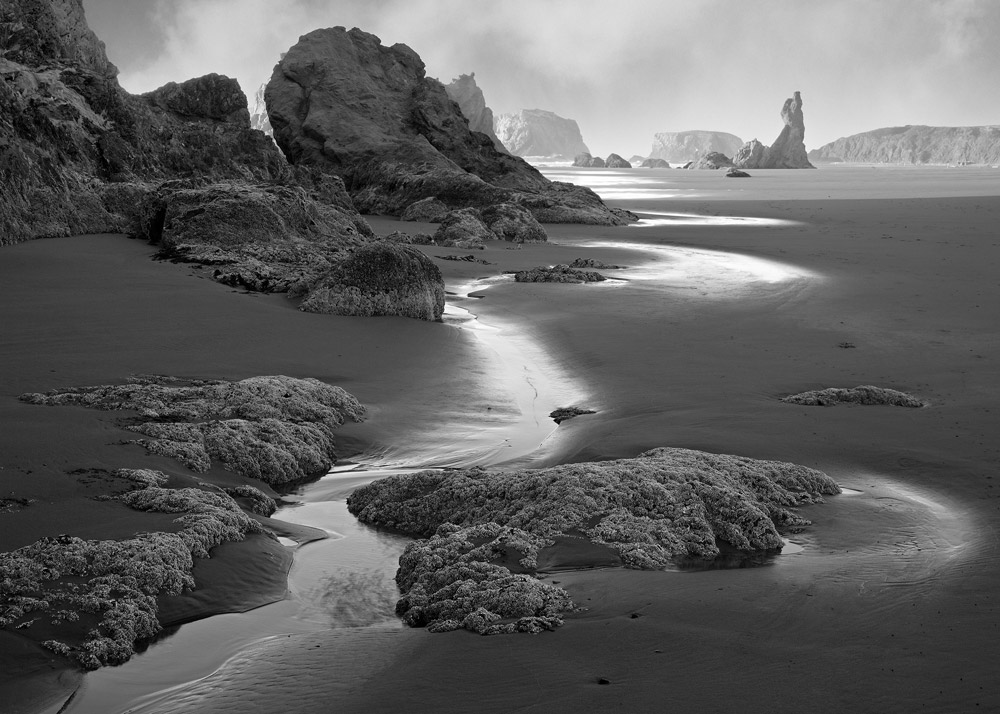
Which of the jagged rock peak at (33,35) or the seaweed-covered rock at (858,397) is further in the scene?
the jagged rock peak at (33,35)

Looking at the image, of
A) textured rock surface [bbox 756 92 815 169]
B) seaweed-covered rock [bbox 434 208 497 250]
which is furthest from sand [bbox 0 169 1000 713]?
textured rock surface [bbox 756 92 815 169]

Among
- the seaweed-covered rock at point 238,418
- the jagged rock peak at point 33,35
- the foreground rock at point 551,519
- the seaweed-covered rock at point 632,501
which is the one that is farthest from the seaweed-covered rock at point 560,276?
the jagged rock peak at point 33,35

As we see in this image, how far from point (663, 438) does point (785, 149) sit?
472ft

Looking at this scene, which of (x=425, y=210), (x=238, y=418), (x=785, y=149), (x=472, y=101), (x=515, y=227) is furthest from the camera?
(x=785, y=149)

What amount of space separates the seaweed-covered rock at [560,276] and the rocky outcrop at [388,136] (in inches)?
401

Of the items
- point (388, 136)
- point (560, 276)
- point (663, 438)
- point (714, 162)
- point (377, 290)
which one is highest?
point (714, 162)

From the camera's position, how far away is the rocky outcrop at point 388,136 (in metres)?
22.7

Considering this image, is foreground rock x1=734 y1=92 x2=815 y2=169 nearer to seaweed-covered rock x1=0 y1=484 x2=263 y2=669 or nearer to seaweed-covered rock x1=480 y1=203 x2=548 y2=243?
seaweed-covered rock x1=480 y1=203 x2=548 y2=243

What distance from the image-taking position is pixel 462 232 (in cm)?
1695

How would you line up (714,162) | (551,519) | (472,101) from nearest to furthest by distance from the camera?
1. (551,519)
2. (472,101)
3. (714,162)

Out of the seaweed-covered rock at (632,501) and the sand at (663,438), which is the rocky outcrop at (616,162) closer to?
the sand at (663,438)

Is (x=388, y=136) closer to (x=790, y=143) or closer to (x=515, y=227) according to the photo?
(x=515, y=227)

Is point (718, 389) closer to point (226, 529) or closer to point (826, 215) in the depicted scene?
point (226, 529)

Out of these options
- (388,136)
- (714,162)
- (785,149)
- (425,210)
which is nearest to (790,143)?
(785,149)
